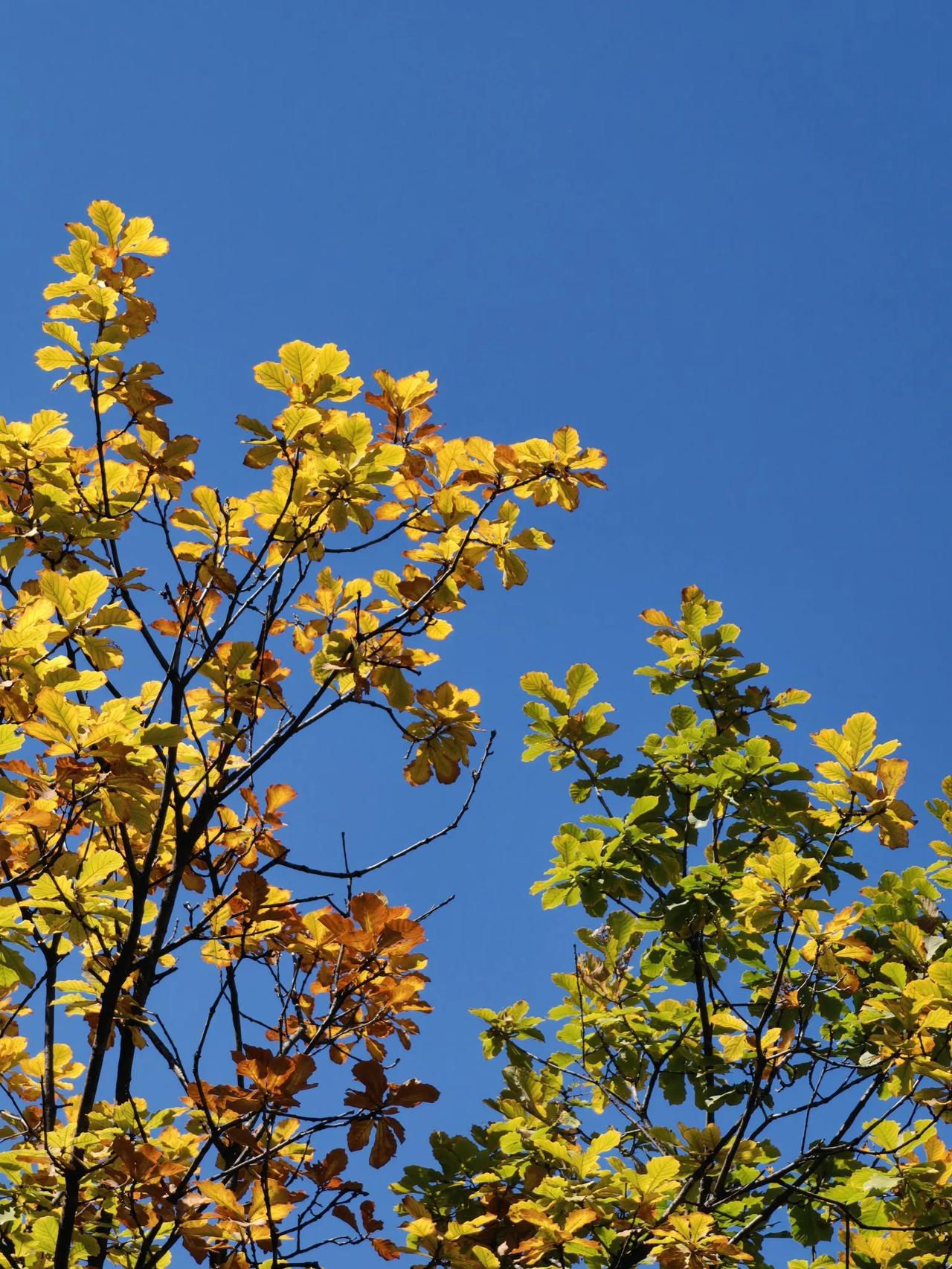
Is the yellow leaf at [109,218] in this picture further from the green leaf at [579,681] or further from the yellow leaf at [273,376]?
the green leaf at [579,681]

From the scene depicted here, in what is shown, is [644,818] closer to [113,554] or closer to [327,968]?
[327,968]

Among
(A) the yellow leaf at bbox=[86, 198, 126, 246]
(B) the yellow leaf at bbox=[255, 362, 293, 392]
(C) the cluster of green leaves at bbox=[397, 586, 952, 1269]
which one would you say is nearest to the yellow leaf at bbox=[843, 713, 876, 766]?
(C) the cluster of green leaves at bbox=[397, 586, 952, 1269]

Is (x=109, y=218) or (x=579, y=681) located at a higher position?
(x=109, y=218)

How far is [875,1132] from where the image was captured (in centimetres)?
372

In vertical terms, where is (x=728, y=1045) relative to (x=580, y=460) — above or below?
below

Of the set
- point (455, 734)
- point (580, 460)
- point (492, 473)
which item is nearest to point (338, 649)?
point (455, 734)

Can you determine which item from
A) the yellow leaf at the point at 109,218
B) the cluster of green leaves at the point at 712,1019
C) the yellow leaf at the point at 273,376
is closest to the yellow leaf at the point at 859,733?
the cluster of green leaves at the point at 712,1019

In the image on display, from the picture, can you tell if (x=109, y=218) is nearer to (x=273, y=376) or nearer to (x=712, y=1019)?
(x=273, y=376)

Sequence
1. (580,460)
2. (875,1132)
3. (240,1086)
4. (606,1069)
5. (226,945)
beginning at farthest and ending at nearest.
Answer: (606,1069) < (226,945) < (875,1132) < (580,460) < (240,1086)

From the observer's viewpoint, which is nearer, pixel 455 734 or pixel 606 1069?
pixel 455 734

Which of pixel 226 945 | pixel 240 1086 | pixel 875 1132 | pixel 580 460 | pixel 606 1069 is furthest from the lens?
pixel 606 1069

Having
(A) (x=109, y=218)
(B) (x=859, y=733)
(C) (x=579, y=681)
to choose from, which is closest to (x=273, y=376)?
(A) (x=109, y=218)

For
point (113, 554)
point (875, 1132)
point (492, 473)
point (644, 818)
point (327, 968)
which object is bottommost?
point (875, 1132)

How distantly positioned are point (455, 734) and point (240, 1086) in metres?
1.23
